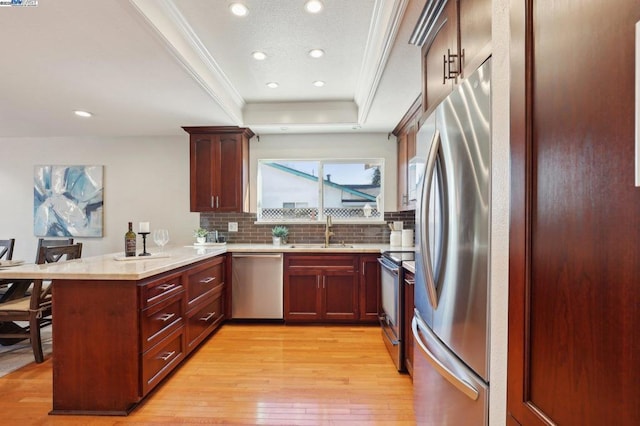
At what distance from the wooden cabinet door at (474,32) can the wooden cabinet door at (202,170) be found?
3156 millimetres

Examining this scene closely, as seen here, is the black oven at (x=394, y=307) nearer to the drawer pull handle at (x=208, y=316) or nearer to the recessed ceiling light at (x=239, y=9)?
the drawer pull handle at (x=208, y=316)

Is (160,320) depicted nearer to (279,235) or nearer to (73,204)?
(279,235)

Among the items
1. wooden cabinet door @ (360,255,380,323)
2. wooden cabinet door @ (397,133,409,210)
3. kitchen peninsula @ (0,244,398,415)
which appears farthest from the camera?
wooden cabinet door @ (397,133,409,210)

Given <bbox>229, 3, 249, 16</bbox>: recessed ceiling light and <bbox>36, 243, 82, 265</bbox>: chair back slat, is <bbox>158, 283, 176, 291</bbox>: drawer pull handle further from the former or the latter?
<bbox>229, 3, 249, 16</bbox>: recessed ceiling light

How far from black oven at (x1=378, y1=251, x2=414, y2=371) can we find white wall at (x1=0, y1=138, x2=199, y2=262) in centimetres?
269

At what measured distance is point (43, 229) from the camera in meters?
4.31

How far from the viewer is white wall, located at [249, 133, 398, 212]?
4.09m

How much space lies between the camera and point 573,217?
0.57m

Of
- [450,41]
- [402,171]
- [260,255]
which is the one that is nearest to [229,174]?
[260,255]

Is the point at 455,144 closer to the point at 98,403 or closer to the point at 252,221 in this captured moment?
the point at 98,403

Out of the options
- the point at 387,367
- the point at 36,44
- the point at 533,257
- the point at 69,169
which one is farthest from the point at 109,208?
the point at 533,257

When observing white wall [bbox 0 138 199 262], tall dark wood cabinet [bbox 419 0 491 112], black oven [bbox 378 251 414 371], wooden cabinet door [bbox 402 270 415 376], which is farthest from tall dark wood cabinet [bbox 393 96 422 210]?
white wall [bbox 0 138 199 262]

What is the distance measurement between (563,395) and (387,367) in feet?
6.97

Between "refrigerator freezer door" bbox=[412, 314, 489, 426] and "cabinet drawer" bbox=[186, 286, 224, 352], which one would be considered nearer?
"refrigerator freezer door" bbox=[412, 314, 489, 426]
